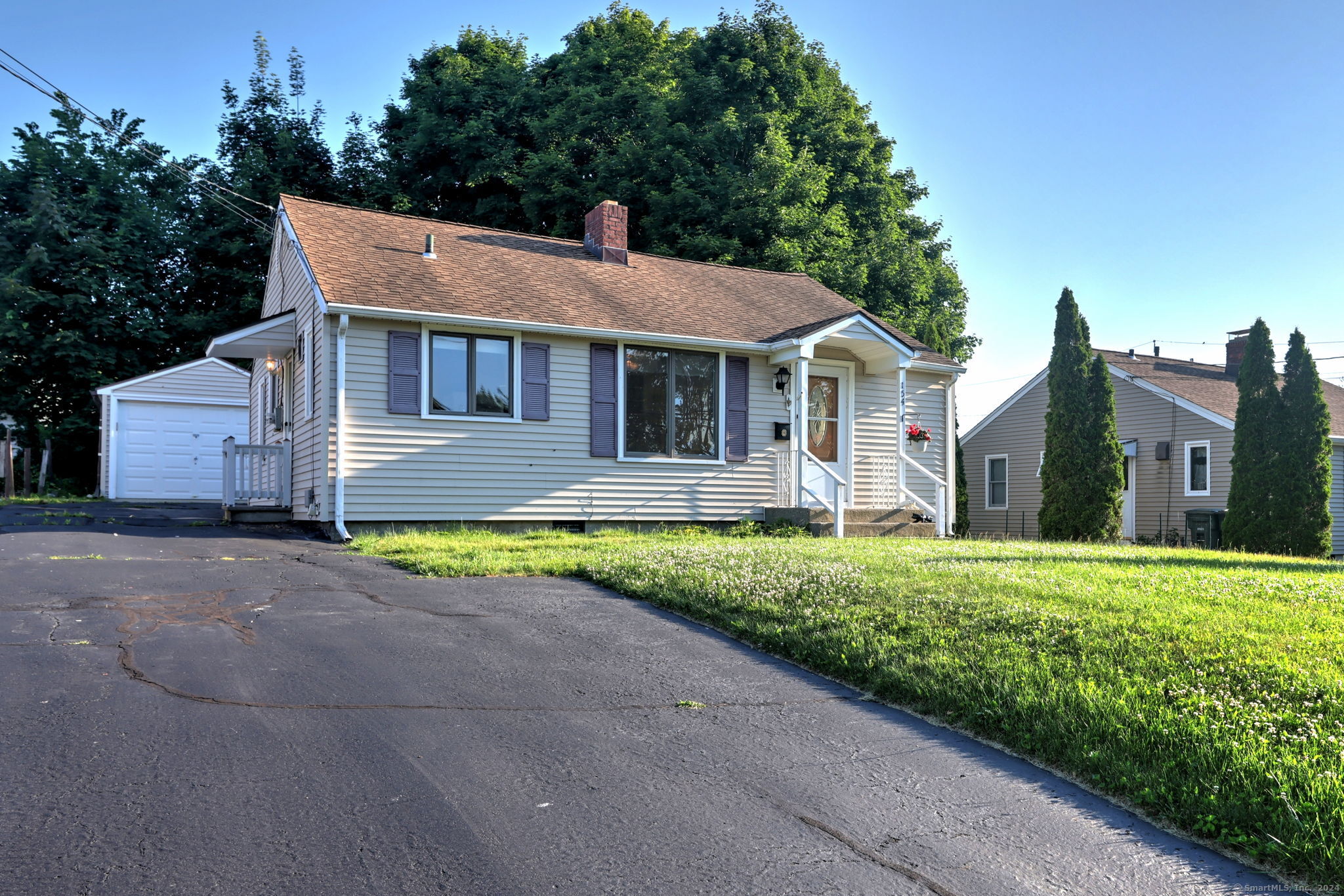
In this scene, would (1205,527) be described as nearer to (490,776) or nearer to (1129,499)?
(1129,499)

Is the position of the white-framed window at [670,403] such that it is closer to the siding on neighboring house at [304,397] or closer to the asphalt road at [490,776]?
the siding on neighboring house at [304,397]

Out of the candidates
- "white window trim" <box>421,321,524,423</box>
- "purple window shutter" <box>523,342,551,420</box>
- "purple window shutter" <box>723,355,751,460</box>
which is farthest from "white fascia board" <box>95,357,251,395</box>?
"purple window shutter" <box>723,355,751,460</box>

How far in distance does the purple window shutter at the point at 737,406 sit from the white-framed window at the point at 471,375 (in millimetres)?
3307

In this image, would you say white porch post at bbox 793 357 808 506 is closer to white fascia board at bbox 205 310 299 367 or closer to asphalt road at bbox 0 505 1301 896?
white fascia board at bbox 205 310 299 367

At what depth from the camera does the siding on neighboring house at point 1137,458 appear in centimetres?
2222

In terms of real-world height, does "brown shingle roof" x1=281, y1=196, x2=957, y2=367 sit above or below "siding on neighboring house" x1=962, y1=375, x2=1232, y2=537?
above

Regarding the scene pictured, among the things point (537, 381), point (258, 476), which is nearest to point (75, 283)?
point (258, 476)

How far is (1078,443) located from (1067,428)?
0.40 metres

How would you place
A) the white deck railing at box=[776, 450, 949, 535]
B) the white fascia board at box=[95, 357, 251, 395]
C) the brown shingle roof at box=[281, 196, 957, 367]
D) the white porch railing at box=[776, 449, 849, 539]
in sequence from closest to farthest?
1. the brown shingle roof at box=[281, 196, 957, 367]
2. the white porch railing at box=[776, 449, 849, 539]
3. the white deck railing at box=[776, 450, 949, 535]
4. the white fascia board at box=[95, 357, 251, 395]

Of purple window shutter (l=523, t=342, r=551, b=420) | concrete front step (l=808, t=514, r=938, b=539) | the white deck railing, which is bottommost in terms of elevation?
concrete front step (l=808, t=514, r=938, b=539)

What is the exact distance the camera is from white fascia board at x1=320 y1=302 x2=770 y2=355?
12.0m

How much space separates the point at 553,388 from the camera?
13.5m

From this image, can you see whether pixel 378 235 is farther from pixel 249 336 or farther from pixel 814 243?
pixel 814 243

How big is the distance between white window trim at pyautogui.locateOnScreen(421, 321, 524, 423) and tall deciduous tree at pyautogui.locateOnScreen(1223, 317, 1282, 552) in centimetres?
1400
